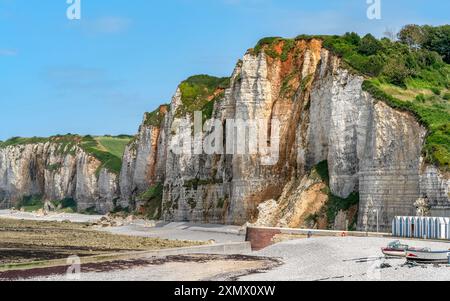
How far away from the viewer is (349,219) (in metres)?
49.9

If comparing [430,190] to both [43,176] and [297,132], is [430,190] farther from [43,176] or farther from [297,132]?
[43,176]

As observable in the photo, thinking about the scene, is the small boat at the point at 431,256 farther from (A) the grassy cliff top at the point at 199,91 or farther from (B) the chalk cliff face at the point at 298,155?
(A) the grassy cliff top at the point at 199,91

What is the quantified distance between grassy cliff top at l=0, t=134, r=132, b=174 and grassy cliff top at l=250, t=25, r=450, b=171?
64983mm

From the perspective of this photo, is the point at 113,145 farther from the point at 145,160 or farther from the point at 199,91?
the point at 199,91

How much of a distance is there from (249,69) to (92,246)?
84.0 ft

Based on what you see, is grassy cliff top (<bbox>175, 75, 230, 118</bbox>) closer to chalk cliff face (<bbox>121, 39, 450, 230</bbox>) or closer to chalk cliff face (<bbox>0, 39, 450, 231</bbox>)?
chalk cliff face (<bbox>0, 39, 450, 231</bbox>)

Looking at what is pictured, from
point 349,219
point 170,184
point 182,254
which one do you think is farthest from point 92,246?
point 170,184

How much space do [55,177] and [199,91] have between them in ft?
206

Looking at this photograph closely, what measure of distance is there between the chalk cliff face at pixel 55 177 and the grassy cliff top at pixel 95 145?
84 cm

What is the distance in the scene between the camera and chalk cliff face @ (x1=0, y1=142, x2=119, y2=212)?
406 feet

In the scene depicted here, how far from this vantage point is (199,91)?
91438mm

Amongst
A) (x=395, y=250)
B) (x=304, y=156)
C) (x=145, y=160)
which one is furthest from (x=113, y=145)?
(x=395, y=250)

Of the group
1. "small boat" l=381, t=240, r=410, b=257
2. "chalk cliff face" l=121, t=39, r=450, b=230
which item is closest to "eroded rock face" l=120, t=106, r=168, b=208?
"chalk cliff face" l=121, t=39, r=450, b=230
